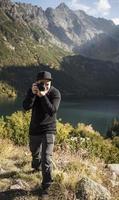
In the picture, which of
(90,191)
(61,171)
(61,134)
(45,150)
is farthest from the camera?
(61,134)

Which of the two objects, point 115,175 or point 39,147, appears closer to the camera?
point 39,147

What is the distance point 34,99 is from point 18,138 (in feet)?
33.6

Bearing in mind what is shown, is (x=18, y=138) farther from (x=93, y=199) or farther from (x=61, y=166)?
(x=93, y=199)

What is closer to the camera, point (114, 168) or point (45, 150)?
point (45, 150)

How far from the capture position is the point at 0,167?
Result: 37.9ft

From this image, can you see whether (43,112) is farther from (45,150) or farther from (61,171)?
(61,171)

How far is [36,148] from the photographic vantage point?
35.1ft

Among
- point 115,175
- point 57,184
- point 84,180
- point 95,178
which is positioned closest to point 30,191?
point 57,184

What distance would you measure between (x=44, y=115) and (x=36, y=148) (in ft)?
3.99

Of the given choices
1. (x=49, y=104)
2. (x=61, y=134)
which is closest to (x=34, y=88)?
(x=49, y=104)

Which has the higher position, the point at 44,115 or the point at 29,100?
the point at 29,100

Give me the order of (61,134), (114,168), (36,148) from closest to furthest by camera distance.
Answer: (36,148) < (114,168) < (61,134)

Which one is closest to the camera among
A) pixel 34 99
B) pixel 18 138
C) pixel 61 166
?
pixel 34 99

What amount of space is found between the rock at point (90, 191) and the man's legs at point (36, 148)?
1487mm
